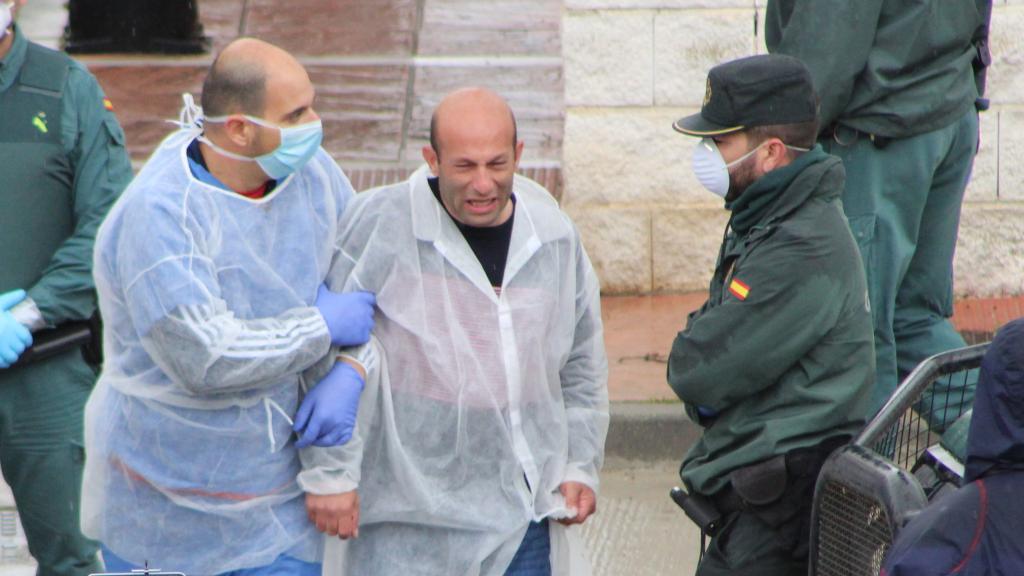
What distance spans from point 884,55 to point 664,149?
9.25 feet

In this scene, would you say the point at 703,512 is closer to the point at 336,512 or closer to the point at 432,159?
the point at 336,512

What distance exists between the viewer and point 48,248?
4473 millimetres

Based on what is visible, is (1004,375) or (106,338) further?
(106,338)

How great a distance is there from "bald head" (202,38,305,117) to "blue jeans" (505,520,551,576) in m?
1.17

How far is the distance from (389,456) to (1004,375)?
4.66ft

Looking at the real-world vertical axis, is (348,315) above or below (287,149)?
below

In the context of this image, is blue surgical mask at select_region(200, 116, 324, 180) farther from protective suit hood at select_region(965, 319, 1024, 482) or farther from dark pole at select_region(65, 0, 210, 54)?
dark pole at select_region(65, 0, 210, 54)

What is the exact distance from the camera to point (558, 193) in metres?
7.97

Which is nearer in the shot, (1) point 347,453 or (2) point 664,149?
(1) point 347,453

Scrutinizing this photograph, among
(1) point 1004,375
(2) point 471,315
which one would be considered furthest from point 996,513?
(2) point 471,315

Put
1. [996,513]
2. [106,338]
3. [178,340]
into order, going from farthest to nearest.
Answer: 1. [106,338]
2. [178,340]
3. [996,513]

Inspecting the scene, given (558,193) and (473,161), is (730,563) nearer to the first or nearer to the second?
(473,161)

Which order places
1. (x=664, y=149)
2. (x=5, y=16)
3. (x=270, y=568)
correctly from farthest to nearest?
1. (x=664, y=149)
2. (x=5, y=16)
3. (x=270, y=568)

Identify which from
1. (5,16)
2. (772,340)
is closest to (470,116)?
(772,340)
